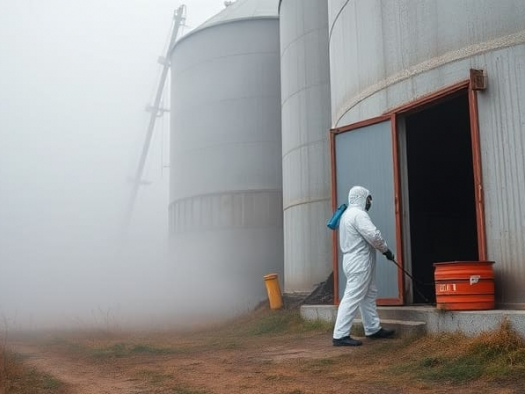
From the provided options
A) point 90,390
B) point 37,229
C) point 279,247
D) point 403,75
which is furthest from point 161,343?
point 37,229

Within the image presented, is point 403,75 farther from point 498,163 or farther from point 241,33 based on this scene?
point 241,33

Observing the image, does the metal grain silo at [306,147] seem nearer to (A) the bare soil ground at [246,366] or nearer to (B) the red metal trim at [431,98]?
(A) the bare soil ground at [246,366]

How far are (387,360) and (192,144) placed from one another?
15625mm

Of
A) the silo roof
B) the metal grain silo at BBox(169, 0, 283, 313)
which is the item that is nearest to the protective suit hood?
the metal grain silo at BBox(169, 0, 283, 313)

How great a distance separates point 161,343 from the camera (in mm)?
9375

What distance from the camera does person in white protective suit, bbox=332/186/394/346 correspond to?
274 inches

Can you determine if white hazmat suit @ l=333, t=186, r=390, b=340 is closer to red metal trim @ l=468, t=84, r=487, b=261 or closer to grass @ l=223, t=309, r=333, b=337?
red metal trim @ l=468, t=84, r=487, b=261

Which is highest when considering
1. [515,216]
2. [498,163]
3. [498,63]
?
[498,63]

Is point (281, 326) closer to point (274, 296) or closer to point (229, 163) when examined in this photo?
point (274, 296)

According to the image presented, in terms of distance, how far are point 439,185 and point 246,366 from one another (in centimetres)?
558

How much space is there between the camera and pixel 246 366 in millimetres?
6566

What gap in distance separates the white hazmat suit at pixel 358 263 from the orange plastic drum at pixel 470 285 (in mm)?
865

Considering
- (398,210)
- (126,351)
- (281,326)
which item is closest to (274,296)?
(281,326)

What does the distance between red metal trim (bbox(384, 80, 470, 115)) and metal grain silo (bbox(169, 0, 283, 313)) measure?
10.8 m
